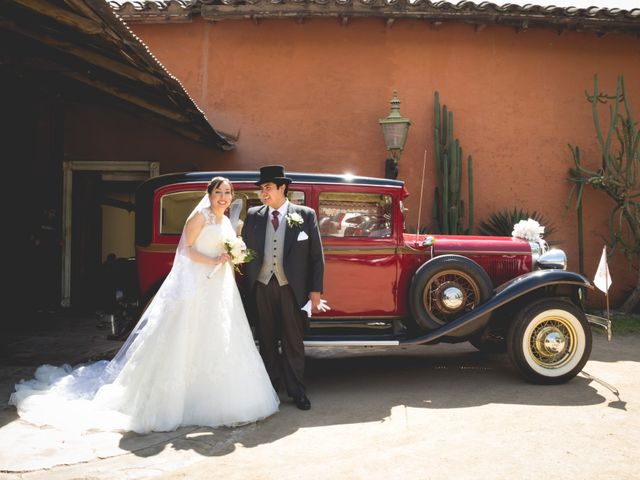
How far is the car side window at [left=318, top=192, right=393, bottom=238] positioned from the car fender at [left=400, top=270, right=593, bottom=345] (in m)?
1.02

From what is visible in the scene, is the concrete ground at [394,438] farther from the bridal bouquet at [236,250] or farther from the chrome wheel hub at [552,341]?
the bridal bouquet at [236,250]

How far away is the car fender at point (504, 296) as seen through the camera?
489 centimetres

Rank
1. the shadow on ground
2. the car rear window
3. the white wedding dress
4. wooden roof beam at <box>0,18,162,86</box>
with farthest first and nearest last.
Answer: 1. wooden roof beam at <box>0,18,162,86</box>
2. the car rear window
3. the white wedding dress
4. the shadow on ground

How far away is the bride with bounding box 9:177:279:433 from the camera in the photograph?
3.95 metres

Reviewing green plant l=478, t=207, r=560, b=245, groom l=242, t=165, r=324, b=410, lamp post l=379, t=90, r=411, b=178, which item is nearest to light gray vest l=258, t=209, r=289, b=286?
groom l=242, t=165, r=324, b=410

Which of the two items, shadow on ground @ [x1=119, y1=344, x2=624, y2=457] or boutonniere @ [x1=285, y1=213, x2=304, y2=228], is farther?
boutonniere @ [x1=285, y1=213, x2=304, y2=228]

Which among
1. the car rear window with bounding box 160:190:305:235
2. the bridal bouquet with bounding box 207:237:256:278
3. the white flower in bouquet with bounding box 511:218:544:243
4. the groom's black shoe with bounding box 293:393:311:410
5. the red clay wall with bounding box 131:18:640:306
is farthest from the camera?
the red clay wall with bounding box 131:18:640:306

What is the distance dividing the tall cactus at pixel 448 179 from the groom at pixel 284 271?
4357 mm

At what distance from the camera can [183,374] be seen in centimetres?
401

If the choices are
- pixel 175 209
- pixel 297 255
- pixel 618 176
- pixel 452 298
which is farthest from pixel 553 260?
pixel 618 176

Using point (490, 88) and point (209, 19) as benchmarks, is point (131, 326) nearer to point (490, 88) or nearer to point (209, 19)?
point (209, 19)

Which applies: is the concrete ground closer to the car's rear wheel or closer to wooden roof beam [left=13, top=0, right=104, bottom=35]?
the car's rear wheel

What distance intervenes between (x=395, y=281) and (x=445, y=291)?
47 cm

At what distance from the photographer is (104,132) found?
8.95 m
